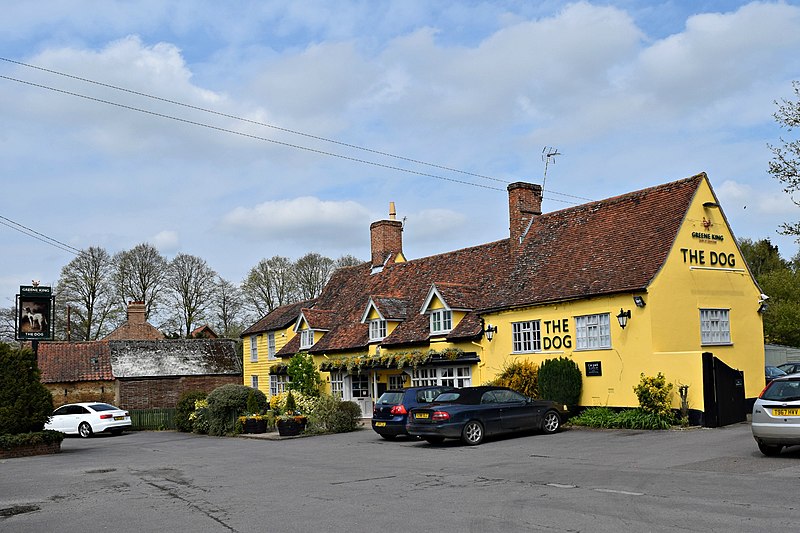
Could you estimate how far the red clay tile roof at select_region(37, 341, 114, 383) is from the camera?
145 ft

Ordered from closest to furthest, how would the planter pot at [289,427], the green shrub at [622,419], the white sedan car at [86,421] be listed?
the green shrub at [622,419] < the planter pot at [289,427] < the white sedan car at [86,421]

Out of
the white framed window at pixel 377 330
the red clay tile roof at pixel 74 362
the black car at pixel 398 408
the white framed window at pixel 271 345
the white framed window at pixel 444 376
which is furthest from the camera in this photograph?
the red clay tile roof at pixel 74 362

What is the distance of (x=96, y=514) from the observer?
11.2m

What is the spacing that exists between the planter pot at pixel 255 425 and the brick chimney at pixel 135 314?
99.8 feet

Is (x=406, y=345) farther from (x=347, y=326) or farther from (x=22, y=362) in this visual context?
(x=22, y=362)

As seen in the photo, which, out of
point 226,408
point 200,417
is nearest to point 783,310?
point 226,408

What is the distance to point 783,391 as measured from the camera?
1396 cm

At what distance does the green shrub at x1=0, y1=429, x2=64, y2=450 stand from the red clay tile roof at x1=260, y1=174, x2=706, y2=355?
513 inches

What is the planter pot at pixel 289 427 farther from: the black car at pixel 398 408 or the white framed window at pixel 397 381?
the white framed window at pixel 397 381

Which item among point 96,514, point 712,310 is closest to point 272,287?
point 712,310

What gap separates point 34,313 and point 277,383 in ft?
55.5

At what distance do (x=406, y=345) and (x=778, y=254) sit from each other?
46331 millimetres

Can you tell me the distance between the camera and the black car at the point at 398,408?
22047 millimetres

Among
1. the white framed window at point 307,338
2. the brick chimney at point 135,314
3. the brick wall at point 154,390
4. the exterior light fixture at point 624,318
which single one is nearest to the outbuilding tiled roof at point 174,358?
the brick wall at point 154,390
